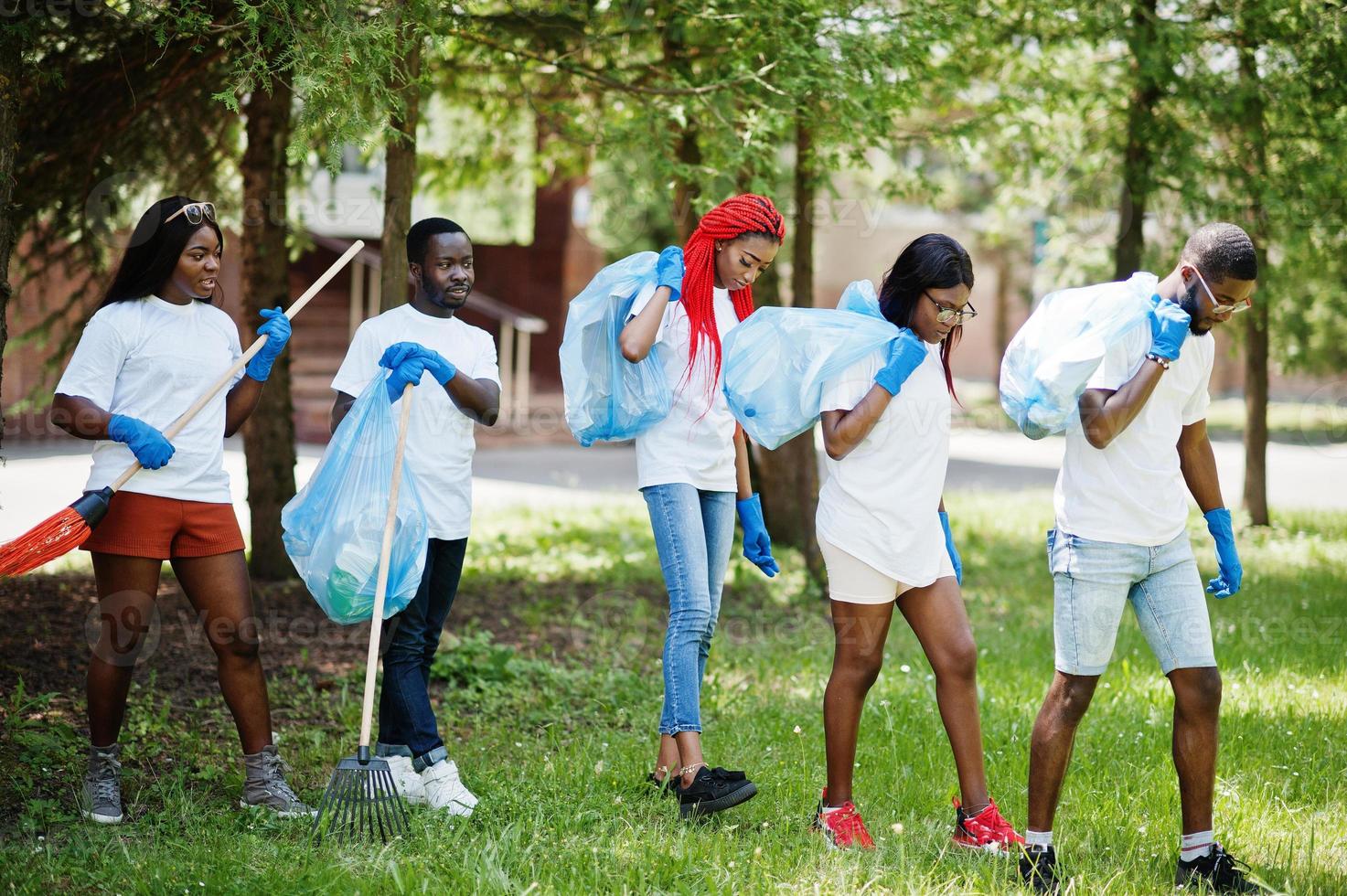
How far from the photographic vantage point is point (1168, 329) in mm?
3303

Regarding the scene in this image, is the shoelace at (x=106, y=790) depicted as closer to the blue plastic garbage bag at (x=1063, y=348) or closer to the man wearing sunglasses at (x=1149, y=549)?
the man wearing sunglasses at (x=1149, y=549)

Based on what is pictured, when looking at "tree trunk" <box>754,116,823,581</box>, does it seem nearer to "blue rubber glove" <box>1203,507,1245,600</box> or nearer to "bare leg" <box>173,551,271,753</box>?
"blue rubber glove" <box>1203,507,1245,600</box>

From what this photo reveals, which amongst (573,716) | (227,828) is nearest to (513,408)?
(573,716)

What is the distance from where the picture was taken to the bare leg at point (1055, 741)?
11.2 ft

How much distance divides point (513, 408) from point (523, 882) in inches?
577

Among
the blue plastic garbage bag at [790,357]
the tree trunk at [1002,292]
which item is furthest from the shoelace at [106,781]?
the tree trunk at [1002,292]

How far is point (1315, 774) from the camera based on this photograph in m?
4.29

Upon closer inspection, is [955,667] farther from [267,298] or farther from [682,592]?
[267,298]

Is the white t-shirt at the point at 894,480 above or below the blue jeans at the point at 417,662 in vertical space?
above

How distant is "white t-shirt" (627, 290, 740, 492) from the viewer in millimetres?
3928

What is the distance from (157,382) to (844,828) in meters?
2.44

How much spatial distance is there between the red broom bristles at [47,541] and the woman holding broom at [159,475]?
0.16 meters

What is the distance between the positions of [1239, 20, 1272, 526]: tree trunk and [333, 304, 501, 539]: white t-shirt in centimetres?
553

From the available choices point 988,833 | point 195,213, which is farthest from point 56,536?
point 988,833
